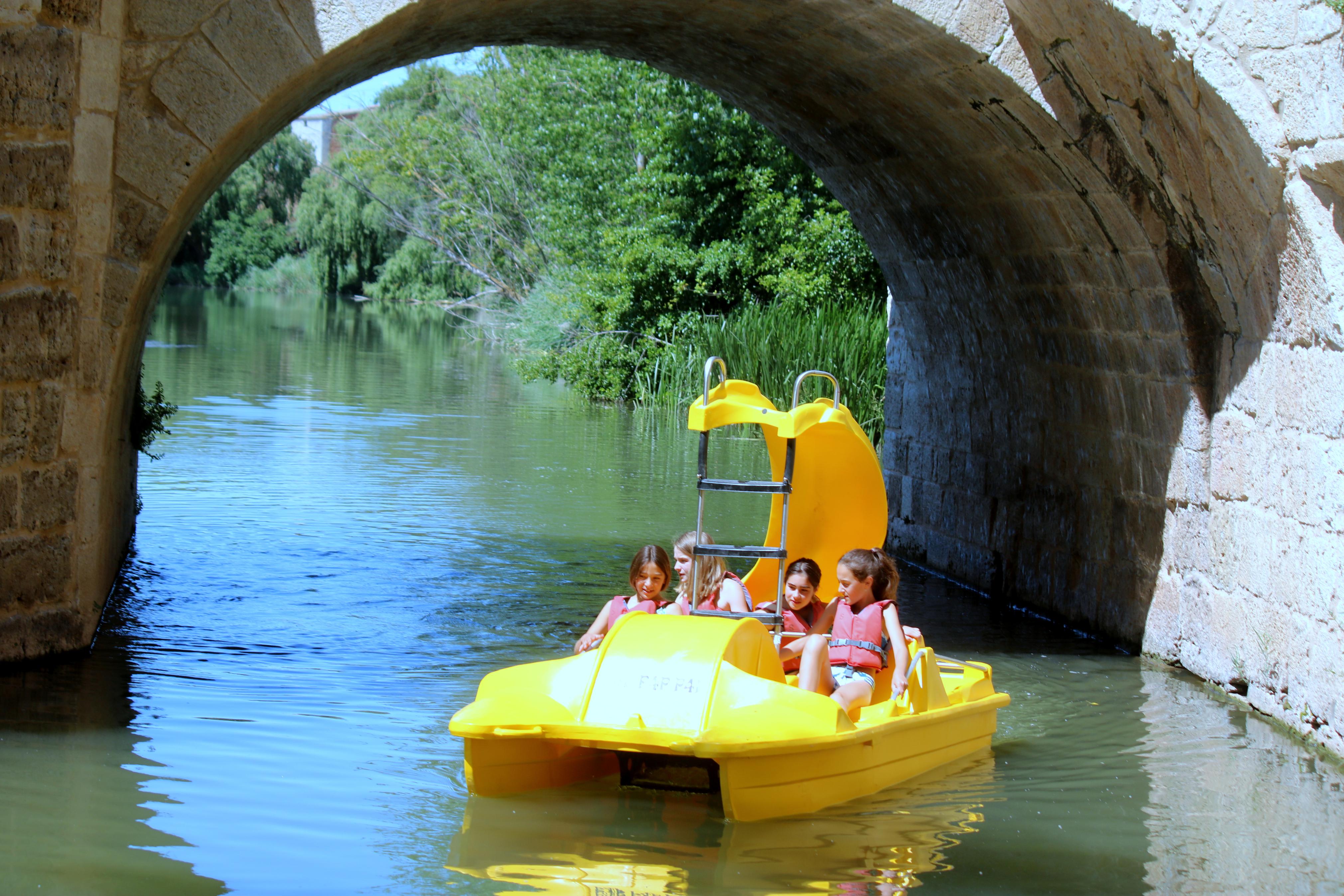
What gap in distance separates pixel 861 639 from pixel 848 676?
155mm

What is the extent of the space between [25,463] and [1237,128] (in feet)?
16.9

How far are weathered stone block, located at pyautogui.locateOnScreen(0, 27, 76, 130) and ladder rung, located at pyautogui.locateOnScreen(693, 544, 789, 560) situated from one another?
10.1ft

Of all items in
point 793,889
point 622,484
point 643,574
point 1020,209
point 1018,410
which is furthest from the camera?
point 622,484

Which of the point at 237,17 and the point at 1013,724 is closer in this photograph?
the point at 237,17

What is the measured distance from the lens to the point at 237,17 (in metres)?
5.65

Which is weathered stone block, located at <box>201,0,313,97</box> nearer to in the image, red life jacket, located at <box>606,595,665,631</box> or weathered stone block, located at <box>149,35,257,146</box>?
weathered stone block, located at <box>149,35,257,146</box>

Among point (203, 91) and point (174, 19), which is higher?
point (174, 19)

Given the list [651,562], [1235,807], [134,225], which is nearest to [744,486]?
[651,562]

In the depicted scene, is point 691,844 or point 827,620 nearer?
point 691,844

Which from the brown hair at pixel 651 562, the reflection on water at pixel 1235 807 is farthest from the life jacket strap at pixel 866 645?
the reflection on water at pixel 1235 807

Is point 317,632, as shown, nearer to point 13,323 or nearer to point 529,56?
point 13,323

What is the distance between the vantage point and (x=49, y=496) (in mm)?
5918

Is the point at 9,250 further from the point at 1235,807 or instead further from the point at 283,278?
the point at 283,278

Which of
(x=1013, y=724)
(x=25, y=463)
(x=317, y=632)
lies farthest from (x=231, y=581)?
(x=1013, y=724)
